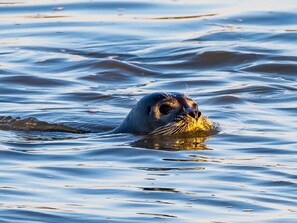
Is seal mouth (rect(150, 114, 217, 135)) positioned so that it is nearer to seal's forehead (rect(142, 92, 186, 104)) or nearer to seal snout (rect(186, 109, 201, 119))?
seal snout (rect(186, 109, 201, 119))

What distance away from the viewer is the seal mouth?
10.9 m

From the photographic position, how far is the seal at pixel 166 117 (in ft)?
35.9

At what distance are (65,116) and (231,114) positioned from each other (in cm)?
155

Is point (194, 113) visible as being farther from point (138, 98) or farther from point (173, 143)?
point (138, 98)

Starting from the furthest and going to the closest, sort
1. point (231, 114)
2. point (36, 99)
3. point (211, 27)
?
1. point (211, 27)
2. point (36, 99)
3. point (231, 114)

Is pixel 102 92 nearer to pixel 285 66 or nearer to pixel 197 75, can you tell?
pixel 197 75

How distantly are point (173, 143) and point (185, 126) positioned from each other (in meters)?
0.20

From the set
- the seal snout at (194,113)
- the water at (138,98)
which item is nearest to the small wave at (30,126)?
the water at (138,98)

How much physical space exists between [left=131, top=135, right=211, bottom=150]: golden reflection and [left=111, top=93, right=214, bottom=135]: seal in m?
0.06

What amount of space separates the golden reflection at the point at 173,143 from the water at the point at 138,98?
10mm

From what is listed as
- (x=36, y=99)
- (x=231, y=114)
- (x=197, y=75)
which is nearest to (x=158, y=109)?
(x=231, y=114)

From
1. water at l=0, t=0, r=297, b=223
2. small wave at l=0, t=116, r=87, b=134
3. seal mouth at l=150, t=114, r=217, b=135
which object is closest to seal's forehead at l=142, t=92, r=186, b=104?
seal mouth at l=150, t=114, r=217, b=135

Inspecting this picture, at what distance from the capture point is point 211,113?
12375 mm

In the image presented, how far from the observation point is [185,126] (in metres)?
11.0
